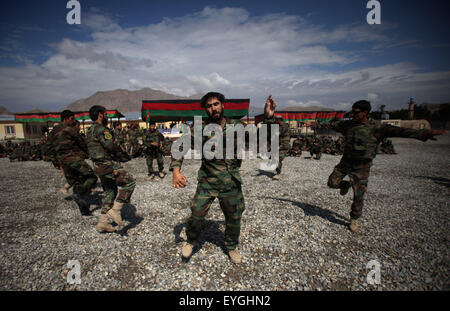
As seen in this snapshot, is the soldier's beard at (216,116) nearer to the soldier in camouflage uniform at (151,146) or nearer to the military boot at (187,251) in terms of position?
the military boot at (187,251)

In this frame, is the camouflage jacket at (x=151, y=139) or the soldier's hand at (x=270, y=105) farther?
the camouflage jacket at (x=151, y=139)

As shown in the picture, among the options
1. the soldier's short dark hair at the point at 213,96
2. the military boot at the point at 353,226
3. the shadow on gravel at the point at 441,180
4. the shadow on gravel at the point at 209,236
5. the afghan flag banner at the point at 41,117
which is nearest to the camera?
the soldier's short dark hair at the point at 213,96

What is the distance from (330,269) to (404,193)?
534 centimetres

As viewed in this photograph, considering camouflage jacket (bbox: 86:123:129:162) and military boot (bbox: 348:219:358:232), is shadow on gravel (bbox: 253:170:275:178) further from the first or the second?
camouflage jacket (bbox: 86:123:129:162)

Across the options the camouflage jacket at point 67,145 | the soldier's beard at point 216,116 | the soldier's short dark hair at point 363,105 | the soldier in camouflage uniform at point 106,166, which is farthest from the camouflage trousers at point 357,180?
the camouflage jacket at point 67,145

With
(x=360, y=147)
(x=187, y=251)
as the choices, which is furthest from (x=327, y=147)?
(x=187, y=251)

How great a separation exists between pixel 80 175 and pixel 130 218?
1.74 metres

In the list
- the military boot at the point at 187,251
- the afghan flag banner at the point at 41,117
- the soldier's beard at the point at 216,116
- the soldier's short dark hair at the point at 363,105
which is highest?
the afghan flag banner at the point at 41,117

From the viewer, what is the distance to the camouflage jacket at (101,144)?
3.83 m

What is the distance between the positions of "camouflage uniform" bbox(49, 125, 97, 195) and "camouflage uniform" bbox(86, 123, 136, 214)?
119 centimetres

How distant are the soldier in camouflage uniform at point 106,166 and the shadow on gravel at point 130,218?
0.30 m

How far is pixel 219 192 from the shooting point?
2.99 m

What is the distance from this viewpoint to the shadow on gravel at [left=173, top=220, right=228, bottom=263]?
3580 mm

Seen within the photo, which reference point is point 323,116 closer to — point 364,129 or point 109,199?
point 364,129
